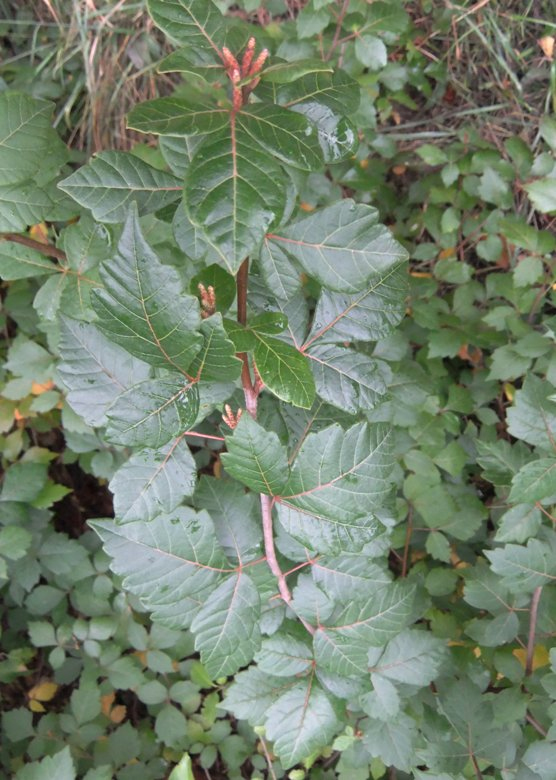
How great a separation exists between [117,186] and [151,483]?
45 cm

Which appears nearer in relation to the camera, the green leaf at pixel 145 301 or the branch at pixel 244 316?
the green leaf at pixel 145 301

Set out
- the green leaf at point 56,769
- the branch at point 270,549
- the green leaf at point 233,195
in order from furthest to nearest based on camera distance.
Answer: the green leaf at point 56,769 → the branch at point 270,549 → the green leaf at point 233,195

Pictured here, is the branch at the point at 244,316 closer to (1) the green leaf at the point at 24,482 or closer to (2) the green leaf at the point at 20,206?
(2) the green leaf at the point at 20,206

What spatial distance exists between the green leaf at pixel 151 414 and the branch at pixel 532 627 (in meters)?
1.03

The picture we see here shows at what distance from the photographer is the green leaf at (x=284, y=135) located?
74cm

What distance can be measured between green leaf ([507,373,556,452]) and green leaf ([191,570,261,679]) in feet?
2.19

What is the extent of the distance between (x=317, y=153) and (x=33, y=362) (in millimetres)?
1259

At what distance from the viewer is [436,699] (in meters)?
1.51

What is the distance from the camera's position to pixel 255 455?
865mm

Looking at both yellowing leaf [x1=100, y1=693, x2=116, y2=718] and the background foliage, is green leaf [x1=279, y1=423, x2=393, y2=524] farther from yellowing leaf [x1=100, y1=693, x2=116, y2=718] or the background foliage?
yellowing leaf [x1=100, y1=693, x2=116, y2=718]

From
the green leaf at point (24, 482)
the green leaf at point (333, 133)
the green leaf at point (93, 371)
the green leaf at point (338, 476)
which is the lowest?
the green leaf at point (24, 482)

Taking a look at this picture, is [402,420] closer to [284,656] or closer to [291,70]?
[284,656]

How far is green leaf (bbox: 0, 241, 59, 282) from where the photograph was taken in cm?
116

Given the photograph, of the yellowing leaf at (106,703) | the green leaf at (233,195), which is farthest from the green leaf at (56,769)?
the green leaf at (233,195)
